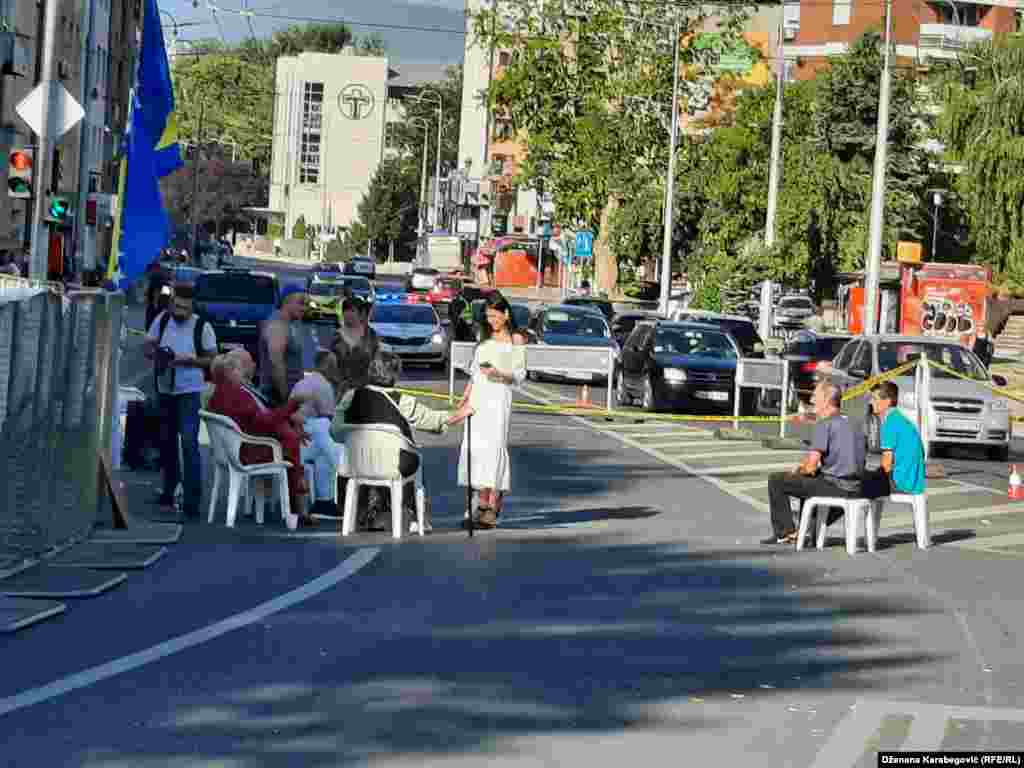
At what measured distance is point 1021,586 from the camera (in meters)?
16.0

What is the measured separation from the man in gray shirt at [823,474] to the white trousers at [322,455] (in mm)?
3742

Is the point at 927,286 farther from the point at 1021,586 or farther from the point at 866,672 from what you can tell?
the point at 866,672

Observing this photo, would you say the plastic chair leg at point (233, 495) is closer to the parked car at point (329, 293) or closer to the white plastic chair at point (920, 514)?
the white plastic chair at point (920, 514)

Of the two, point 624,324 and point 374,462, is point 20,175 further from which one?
point 624,324

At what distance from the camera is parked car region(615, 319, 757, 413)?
37312 mm

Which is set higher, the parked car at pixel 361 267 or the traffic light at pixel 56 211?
the traffic light at pixel 56 211

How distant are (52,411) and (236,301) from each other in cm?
3039

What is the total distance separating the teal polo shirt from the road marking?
17.2 ft

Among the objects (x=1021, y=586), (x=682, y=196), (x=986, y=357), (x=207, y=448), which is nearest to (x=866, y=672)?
(x=1021, y=586)

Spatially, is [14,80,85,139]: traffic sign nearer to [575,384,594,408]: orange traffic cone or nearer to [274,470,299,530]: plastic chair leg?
[575,384,594,408]: orange traffic cone

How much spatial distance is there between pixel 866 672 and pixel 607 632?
5.30ft

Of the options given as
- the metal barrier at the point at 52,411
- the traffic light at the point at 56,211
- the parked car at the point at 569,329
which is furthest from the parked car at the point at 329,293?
the metal barrier at the point at 52,411

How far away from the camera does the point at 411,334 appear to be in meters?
47.4

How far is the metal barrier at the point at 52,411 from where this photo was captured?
13.9 metres
